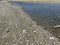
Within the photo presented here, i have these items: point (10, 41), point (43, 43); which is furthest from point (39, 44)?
point (10, 41)

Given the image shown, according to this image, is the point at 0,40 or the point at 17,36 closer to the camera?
the point at 0,40

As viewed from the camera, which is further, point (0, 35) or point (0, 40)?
point (0, 35)

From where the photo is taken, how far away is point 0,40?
15234 mm

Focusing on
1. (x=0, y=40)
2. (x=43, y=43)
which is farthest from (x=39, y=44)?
(x=0, y=40)

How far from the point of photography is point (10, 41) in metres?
15.0

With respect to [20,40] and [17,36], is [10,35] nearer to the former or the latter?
[17,36]

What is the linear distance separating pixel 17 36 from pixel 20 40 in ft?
4.27

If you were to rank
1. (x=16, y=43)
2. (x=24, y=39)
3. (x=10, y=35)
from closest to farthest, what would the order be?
(x=16, y=43) < (x=24, y=39) < (x=10, y=35)

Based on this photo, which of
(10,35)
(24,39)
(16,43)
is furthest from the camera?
(10,35)

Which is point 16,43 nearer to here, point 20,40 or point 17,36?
point 20,40

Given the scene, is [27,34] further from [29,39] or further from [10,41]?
[10,41]

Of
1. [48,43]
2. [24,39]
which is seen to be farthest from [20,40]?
[48,43]

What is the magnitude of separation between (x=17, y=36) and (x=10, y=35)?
89 centimetres

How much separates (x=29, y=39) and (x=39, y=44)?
1598 millimetres
